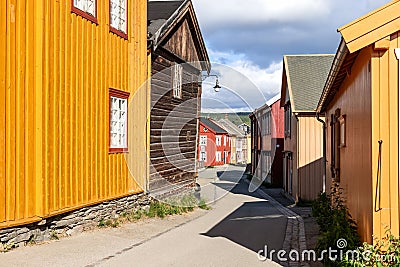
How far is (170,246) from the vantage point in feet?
36.9

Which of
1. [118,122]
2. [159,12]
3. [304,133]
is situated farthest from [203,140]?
[118,122]

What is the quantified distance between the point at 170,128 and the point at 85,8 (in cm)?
747

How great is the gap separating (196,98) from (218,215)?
18.3 ft

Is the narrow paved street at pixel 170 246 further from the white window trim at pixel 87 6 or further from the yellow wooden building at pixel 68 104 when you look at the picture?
the white window trim at pixel 87 6

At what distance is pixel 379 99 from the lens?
274 inches

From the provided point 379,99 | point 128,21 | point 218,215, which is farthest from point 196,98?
point 379,99

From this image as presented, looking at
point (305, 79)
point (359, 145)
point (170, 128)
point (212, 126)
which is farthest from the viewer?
point (212, 126)

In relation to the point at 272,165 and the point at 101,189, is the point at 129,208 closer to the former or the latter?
the point at 101,189

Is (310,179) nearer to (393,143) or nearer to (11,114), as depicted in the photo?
(11,114)

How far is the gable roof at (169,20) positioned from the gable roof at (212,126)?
50995 millimetres

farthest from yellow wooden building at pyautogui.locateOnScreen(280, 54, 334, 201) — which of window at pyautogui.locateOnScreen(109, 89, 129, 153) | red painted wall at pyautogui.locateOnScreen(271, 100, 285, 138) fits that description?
window at pyautogui.locateOnScreen(109, 89, 129, 153)

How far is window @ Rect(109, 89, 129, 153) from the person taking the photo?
44.4ft

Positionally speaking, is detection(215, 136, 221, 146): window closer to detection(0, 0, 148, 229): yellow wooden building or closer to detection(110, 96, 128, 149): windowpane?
detection(0, 0, 148, 229): yellow wooden building

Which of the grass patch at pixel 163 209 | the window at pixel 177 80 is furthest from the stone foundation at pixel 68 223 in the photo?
the window at pixel 177 80
